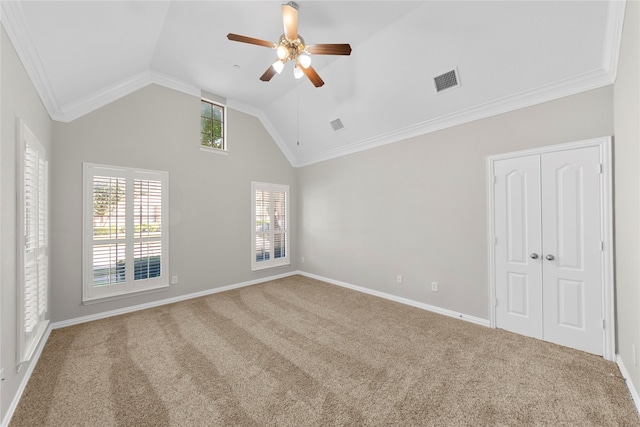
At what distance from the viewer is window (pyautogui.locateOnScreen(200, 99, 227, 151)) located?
465 cm

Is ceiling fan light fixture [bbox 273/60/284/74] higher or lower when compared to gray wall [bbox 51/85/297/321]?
higher

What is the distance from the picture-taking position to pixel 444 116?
3508 millimetres

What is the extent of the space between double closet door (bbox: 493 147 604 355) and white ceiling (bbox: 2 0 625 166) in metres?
0.81

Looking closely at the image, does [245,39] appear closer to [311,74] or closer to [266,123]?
[311,74]

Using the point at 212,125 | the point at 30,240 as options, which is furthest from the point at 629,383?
the point at 212,125

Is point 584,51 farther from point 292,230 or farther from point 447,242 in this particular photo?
point 292,230

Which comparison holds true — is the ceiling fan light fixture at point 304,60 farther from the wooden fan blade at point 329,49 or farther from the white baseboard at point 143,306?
the white baseboard at point 143,306

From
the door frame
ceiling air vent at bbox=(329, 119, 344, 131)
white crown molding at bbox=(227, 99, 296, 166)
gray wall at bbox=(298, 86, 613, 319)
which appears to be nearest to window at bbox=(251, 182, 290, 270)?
white crown molding at bbox=(227, 99, 296, 166)

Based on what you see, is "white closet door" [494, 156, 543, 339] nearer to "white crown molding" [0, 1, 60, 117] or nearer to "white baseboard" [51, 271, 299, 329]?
"white baseboard" [51, 271, 299, 329]

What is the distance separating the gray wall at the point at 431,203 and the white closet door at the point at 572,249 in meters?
0.36

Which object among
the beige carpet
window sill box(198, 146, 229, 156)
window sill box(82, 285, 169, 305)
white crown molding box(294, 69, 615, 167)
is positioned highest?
white crown molding box(294, 69, 615, 167)

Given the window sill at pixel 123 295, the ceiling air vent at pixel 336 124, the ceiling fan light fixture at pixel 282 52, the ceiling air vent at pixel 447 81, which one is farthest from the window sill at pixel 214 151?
the ceiling air vent at pixel 447 81

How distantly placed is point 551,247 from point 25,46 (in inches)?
208

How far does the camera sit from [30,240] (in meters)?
2.19
